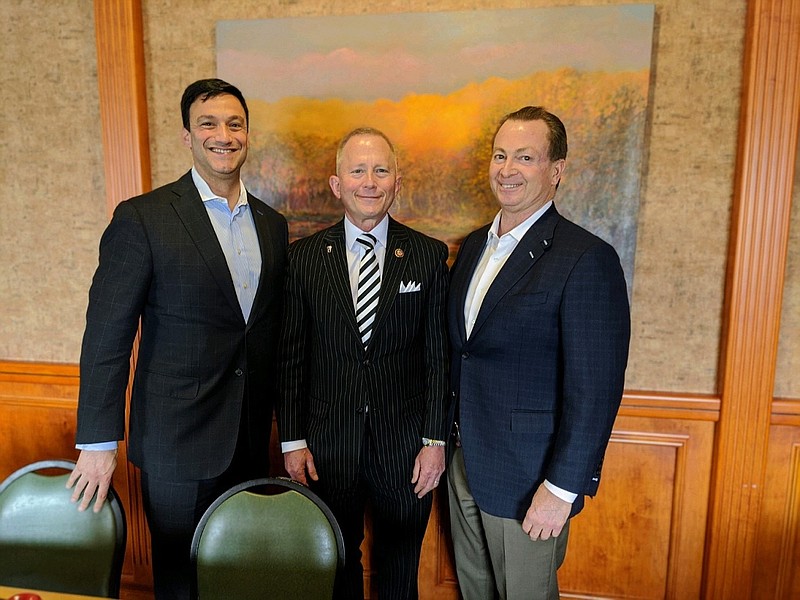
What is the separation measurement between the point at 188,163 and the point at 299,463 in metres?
1.38

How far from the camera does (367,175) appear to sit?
5.76ft

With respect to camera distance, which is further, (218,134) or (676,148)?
(676,148)

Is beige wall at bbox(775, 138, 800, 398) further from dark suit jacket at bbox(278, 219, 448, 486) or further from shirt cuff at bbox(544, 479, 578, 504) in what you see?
dark suit jacket at bbox(278, 219, 448, 486)

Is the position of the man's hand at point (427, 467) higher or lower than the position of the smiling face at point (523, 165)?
lower

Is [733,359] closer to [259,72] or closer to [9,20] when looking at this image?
[259,72]

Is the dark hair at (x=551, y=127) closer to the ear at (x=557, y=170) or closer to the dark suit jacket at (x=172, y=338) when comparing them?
the ear at (x=557, y=170)

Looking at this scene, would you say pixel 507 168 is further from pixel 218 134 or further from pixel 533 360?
pixel 218 134

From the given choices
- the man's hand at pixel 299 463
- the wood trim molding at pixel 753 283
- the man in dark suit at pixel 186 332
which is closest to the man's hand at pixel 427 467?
the man's hand at pixel 299 463

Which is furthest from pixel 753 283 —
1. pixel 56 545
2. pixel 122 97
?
pixel 122 97

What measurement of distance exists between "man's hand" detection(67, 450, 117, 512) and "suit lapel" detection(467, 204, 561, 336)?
116cm

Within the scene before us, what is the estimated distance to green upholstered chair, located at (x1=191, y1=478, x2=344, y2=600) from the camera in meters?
1.45

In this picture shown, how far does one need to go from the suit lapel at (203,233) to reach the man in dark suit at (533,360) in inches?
28.7

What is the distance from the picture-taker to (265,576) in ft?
4.79

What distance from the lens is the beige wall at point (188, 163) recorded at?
2102 millimetres
